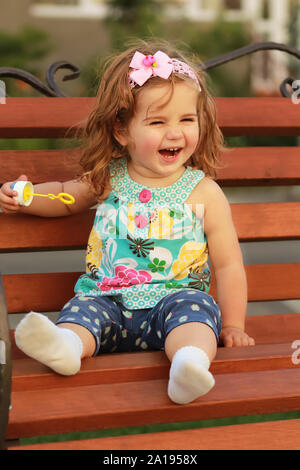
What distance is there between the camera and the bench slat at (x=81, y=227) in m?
2.29

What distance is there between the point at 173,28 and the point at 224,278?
44.2 feet

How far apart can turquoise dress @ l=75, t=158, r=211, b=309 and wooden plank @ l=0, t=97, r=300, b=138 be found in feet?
1.15

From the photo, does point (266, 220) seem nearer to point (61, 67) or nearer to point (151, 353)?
point (151, 353)

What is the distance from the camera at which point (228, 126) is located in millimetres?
2496

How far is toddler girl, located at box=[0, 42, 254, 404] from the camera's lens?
6.93 ft

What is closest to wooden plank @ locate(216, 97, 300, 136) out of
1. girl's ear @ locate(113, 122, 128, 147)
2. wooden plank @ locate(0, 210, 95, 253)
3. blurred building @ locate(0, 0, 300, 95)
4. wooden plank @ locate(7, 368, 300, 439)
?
girl's ear @ locate(113, 122, 128, 147)

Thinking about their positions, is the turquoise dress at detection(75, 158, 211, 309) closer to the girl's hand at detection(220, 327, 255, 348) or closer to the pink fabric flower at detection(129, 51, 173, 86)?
the girl's hand at detection(220, 327, 255, 348)

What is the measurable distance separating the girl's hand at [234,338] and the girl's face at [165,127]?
538mm

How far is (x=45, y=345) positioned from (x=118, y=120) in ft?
2.95

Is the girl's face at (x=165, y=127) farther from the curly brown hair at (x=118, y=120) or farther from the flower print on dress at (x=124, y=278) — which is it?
the flower print on dress at (x=124, y=278)

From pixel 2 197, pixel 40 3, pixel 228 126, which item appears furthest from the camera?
pixel 40 3

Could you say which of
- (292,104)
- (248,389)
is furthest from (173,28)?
(248,389)

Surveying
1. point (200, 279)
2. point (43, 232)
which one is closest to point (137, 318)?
point (200, 279)

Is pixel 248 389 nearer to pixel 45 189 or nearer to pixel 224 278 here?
pixel 224 278
